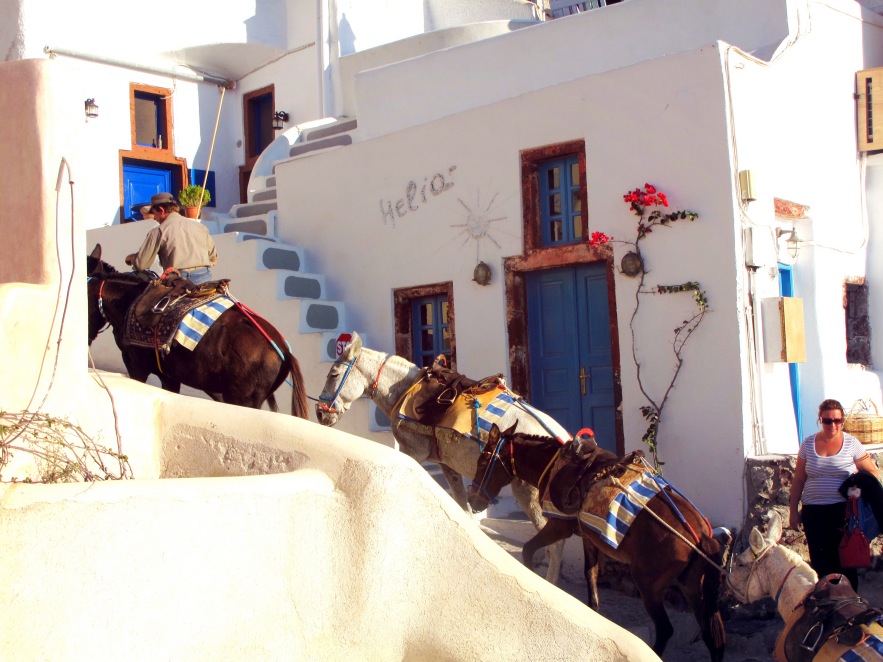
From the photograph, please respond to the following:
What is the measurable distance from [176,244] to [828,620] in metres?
6.52

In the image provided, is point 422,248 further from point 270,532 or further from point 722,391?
point 270,532

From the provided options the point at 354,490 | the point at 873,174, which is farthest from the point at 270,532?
the point at 873,174

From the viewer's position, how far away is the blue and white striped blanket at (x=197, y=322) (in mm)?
8297

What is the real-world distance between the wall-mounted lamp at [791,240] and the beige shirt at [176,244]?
5.39 m

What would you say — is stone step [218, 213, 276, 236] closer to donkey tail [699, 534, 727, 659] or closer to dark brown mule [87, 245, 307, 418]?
dark brown mule [87, 245, 307, 418]

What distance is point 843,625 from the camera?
4.87 metres

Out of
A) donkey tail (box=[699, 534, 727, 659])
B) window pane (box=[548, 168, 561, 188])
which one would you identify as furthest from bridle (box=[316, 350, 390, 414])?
donkey tail (box=[699, 534, 727, 659])

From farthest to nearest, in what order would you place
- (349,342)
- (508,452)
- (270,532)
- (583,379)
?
(583,379), (349,342), (508,452), (270,532)

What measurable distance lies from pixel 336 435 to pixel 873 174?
8499 mm

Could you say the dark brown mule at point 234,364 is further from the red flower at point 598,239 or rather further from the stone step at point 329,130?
the stone step at point 329,130

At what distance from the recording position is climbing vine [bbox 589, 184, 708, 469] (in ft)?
29.9

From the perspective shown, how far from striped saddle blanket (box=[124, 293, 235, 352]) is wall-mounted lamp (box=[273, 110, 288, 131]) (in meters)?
9.30

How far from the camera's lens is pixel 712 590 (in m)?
6.39

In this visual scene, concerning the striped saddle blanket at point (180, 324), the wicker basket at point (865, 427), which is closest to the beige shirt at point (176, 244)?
the striped saddle blanket at point (180, 324)
